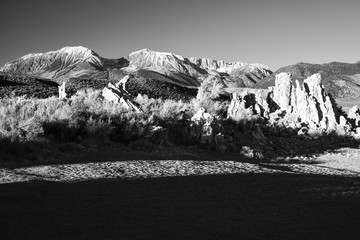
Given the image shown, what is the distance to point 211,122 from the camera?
20.0 meters

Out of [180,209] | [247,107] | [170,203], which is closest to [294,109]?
[247,107]

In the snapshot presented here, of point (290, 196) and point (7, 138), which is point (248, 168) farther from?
A: point (7, 138)

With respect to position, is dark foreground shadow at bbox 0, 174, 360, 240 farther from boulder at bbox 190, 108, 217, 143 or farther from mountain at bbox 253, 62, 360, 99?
mountain at bbox 253, 62, 360, 99

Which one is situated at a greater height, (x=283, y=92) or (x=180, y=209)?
(x=283, y=92)

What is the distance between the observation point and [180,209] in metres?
6.57

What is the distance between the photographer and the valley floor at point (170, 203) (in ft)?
17.6

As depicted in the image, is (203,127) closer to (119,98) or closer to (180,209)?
(119,98)

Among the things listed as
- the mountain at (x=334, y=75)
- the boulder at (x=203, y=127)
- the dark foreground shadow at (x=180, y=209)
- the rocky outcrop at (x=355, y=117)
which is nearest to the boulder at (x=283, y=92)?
the rocky outcrop at (x=355, y=117)

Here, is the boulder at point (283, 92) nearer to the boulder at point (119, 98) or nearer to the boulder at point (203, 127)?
the boulder at point (203, 127)

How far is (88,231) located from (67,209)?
129 centimetres

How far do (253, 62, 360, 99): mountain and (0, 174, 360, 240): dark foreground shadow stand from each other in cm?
10507

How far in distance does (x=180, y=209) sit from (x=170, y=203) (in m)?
0.47

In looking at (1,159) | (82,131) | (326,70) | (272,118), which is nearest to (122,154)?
(82,131)

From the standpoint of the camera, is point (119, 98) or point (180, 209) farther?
point (119, 98)
